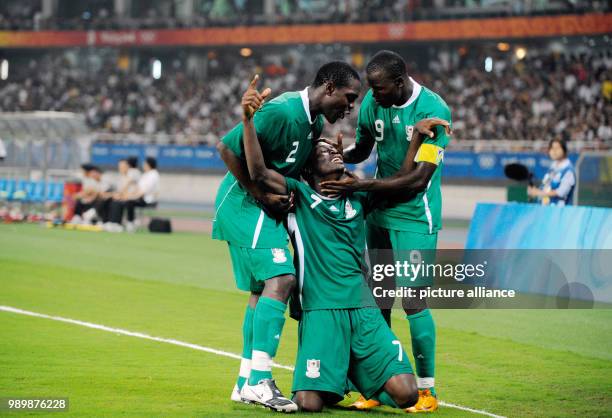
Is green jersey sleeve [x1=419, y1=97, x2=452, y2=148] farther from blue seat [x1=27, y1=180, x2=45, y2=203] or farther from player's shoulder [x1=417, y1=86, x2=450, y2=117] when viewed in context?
blue seat [x1=27, y1=180, x2=45, y2=203]

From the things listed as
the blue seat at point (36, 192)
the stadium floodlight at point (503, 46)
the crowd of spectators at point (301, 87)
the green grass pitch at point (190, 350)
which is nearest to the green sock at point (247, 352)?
the green grass pitch at point (190, 350)

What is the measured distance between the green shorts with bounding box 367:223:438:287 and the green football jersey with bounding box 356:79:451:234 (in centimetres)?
5

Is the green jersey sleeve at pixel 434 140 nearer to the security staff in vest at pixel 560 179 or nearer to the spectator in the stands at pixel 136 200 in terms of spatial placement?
the security staff in vest at pixel 560 179

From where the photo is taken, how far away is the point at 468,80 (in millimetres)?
44812

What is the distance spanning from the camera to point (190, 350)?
9750mm

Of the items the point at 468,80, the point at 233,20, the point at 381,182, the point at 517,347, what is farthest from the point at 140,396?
the point at 233,20

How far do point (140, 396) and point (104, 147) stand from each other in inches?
1421

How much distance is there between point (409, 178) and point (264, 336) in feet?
4.92

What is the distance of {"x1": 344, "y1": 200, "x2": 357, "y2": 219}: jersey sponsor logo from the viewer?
7.46 m

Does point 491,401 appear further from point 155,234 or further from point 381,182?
point 155,234

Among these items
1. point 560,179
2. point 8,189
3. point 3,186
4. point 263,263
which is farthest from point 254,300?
point 3,186

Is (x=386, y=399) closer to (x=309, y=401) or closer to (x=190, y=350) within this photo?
(x=309, y=401)

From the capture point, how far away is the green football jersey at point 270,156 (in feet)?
23.7

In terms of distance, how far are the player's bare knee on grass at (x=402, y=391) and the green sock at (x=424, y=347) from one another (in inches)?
11.3
